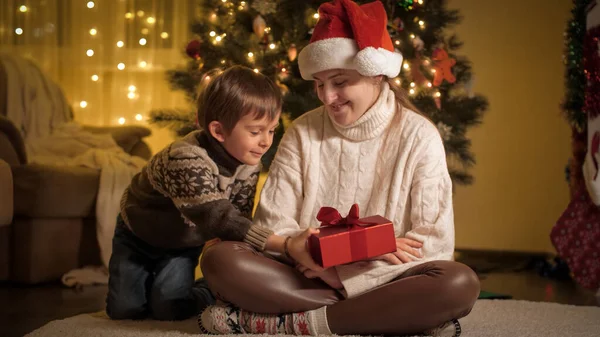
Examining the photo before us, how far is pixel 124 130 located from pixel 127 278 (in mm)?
1562

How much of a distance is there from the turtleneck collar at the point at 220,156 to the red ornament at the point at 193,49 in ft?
3.44

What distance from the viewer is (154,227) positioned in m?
1.95

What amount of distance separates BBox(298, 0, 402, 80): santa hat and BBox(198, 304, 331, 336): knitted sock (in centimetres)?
61

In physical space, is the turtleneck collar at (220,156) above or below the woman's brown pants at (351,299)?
above

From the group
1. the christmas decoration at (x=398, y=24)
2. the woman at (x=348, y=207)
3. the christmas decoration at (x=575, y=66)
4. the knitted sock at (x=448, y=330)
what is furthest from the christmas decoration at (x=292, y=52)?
the knitted sock at (x=448, y=330)

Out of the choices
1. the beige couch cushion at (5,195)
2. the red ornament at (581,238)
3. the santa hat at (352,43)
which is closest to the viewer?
the santa hat at (352,43)

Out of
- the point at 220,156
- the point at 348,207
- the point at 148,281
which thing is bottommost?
the point at 148,281

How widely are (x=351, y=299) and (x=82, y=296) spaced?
1.19 m

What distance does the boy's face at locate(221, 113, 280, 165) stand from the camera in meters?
1.77

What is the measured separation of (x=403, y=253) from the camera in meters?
1.62

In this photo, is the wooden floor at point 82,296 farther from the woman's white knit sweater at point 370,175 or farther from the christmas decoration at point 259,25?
the christmas decoration at point 259,25

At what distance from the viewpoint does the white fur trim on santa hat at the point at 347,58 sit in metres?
1.72

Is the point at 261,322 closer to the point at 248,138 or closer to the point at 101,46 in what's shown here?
the point at 248,138

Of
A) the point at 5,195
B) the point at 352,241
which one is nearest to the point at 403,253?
the point at 352,241
